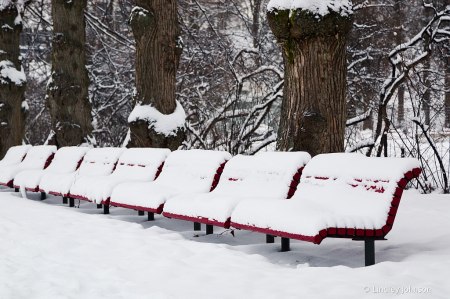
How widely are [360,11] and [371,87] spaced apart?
1.70m

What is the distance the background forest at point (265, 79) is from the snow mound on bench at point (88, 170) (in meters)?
2.38

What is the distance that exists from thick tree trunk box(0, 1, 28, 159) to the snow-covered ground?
751 cm

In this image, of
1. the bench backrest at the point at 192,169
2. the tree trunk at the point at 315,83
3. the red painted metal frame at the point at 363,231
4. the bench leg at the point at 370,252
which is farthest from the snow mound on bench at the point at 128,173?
the bench leg at the point at 370,252

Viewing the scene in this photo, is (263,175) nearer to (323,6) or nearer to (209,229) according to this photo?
(209,229)

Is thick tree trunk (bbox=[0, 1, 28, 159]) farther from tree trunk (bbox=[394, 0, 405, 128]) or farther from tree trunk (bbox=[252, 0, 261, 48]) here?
tree trunk (bbox=[394, 0, 405, 128])

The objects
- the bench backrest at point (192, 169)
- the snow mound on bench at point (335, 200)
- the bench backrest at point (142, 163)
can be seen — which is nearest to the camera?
the snow mound on bench at point (335, 200)

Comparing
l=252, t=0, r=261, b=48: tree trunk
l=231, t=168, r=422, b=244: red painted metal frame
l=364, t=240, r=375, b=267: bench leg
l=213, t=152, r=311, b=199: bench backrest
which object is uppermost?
l=252, t=0, r=261, b=48: tree trunk

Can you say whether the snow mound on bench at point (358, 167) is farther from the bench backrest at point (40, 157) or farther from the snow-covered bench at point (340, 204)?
the bench backrest at point (40, 157)

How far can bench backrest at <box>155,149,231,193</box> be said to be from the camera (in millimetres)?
4898

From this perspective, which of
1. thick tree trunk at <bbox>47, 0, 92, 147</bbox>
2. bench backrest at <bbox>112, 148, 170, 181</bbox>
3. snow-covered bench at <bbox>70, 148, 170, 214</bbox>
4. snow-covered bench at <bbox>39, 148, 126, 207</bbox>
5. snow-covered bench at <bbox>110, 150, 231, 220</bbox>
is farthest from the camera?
thick tree trunk at <bbox>47, 0, 92, 147</bbox>

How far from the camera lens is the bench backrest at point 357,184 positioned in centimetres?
316

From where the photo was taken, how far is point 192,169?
5.15 m

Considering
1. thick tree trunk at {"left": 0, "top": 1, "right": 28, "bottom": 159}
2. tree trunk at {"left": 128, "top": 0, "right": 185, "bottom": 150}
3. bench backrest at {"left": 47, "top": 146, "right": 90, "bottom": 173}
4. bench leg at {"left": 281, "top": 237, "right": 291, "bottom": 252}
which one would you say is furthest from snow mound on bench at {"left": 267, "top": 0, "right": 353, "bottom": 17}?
thick tree trunk at {"left": 0, "top": 1, "right": 28, "bottom": 159}

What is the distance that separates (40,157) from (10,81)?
3.93 metres
